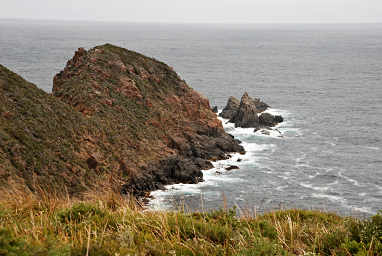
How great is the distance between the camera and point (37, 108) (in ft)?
136

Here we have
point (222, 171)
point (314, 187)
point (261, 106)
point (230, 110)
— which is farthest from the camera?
point (261, 106)

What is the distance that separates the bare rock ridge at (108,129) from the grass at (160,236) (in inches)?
883

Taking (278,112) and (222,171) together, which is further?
→ (278,112)

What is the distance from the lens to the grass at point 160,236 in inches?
178

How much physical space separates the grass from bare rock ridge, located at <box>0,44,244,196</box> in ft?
73.6

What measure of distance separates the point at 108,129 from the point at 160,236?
42.0m

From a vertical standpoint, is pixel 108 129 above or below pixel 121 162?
above

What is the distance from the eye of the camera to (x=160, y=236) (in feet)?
18.7

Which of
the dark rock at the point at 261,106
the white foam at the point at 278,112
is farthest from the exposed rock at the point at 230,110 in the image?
the white foam at the point at 278,112

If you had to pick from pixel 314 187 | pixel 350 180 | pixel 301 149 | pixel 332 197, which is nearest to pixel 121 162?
pixel 314 187

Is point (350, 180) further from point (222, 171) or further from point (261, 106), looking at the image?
point (261, 106)

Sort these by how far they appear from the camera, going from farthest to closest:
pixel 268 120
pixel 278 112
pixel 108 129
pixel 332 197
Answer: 1. pixel 278 112
2. pixel 268 120
3. pixel 108 129
4. pixel 332 197

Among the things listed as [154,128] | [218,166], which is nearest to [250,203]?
[218,166]

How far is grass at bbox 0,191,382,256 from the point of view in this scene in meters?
4.52
